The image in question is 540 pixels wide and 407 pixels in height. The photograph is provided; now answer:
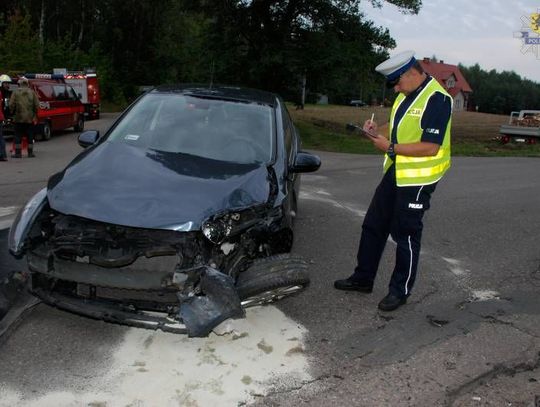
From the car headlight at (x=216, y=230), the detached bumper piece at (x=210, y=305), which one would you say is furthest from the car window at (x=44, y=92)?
the detached bumper piece at (x=210, y=305)

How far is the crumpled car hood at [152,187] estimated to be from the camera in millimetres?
3541

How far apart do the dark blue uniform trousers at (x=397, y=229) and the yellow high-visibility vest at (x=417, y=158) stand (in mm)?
74

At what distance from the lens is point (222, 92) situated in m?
5.68

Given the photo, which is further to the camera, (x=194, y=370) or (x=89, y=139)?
(x=89, y=139)

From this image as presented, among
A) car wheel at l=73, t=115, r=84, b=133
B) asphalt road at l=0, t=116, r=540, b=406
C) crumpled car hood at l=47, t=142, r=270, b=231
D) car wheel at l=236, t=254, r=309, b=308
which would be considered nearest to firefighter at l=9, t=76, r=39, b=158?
car wheel at l=73, t=115, r=84, b=133

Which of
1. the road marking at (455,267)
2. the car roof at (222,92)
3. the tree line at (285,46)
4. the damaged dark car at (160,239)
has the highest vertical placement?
the tree line at (285,46)

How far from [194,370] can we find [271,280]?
0.72m

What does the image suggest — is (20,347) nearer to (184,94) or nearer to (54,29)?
(184,94)

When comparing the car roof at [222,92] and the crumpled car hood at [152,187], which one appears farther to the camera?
the car roof at [222,92]

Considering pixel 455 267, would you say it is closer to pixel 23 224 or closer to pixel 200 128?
pixel 200 128

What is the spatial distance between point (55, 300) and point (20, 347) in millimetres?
407

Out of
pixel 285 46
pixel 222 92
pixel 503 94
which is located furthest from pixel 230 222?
pixel 503 94

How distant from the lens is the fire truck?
2639 centimetres

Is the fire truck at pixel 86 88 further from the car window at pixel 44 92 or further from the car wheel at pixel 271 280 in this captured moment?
the car wheel at pixel 271 280
